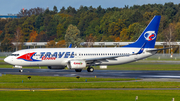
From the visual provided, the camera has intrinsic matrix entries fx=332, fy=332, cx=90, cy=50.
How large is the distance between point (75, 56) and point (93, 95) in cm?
2667

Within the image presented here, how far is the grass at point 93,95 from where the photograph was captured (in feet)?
72.3

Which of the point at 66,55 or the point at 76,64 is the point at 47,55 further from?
the point at 76,64

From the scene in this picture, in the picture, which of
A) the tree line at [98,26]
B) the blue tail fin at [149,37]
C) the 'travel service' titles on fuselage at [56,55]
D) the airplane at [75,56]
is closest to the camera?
the airplane at [75,56]

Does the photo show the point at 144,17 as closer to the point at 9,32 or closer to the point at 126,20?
the point at 126,20

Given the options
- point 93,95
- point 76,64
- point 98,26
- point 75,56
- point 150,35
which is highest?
point 98,26

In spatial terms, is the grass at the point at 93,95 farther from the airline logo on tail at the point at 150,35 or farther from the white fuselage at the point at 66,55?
the airline logo on tail at the point at 150,35

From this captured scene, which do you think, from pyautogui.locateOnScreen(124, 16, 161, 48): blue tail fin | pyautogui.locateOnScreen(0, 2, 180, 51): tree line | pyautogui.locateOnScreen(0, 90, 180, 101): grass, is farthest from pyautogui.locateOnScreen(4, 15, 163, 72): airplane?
pyautogui.locateOnScreen(0, 2, 180, 51): tree line

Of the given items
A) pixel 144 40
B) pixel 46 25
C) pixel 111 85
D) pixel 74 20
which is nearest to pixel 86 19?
pixel 74 20

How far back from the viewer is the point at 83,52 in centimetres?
5078

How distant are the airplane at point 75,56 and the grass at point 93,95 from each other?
23.1 metres

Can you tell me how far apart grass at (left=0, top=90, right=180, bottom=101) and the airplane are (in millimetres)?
23061

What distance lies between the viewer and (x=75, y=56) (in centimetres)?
5025

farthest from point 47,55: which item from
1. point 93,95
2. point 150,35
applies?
point 93,95

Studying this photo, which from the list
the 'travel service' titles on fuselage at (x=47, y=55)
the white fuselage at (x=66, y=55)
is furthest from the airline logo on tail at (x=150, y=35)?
the 'travel service' titles on fuselage at (x=47, y=55)
